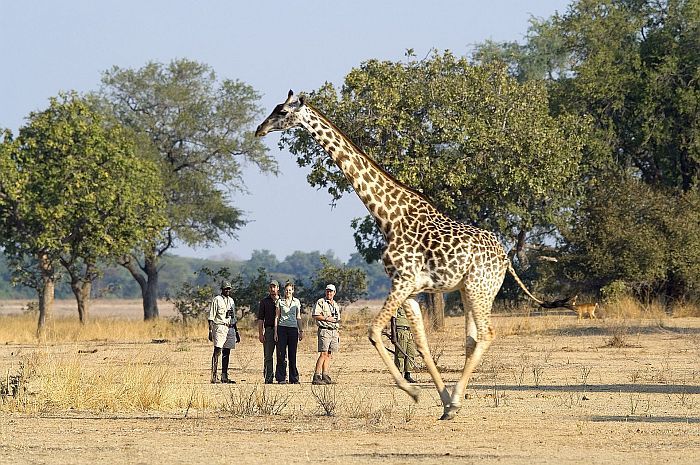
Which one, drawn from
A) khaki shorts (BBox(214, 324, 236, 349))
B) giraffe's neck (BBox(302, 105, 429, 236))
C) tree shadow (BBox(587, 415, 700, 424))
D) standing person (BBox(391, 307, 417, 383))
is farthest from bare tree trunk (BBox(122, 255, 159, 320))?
tree shadow (BBox(587, 415, 700, 424))

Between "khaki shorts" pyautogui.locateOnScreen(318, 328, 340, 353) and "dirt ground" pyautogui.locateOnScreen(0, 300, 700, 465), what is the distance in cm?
64

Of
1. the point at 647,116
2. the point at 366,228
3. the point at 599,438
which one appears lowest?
the point at 599,438

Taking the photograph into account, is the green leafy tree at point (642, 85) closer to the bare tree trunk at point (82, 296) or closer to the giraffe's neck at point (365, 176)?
the bare tree trunk at point (82, 296)

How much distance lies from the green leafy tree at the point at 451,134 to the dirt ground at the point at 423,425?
1150 cm

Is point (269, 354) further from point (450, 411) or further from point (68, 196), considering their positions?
point (68, 196)

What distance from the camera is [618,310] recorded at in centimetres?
3838

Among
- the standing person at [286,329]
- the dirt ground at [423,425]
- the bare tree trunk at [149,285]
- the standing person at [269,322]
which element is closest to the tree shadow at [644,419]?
the dirt ground at [423,425]

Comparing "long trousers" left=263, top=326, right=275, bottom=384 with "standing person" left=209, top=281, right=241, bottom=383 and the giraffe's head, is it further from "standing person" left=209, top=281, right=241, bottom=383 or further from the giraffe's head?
the giraffe's head

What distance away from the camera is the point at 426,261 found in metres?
15.2

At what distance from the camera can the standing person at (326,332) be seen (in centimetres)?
2067

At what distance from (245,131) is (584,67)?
724 inches

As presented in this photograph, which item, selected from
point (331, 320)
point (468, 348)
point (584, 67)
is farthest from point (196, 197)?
point (468, 348)

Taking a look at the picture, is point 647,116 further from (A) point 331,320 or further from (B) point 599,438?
(B) point 599,438

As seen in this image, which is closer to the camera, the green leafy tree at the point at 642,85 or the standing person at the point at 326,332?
the standing person at the point at 326,332
